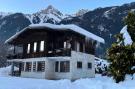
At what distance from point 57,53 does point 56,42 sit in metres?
3.48

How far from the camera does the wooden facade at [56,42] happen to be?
124 ft

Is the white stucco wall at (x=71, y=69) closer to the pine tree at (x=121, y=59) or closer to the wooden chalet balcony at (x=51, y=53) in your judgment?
the wooden chalet balcony at (x=51, y=53)

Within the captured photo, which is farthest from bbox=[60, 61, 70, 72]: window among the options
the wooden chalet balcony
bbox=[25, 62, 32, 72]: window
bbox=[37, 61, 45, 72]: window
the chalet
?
bbox=[25, 62, 32, 72]: window

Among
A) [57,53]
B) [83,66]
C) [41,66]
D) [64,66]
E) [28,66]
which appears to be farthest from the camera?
[28,66]

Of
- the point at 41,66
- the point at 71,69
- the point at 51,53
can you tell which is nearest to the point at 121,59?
the point at 71,69

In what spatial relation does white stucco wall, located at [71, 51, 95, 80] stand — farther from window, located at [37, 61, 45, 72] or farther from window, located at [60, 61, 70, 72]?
window, located at [37, 61, 45, 72]

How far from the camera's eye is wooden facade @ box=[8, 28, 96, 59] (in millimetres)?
37684

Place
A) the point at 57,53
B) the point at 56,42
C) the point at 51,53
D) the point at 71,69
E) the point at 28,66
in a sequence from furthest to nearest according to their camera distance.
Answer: the point at 28,66
the point at 56,42
the point at 51,53
the point at 57,53
the point at 71,69

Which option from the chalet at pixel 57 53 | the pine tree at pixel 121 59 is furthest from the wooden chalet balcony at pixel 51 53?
the pine tree at pixel 121 59

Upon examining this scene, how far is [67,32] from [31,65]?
8836 mm

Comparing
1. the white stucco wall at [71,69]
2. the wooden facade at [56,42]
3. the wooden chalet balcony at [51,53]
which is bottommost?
the white stucco wall at [71,69]

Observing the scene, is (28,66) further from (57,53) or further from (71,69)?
(71,69)

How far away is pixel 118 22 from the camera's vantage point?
16600cm

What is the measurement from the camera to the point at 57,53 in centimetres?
3678
